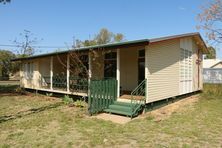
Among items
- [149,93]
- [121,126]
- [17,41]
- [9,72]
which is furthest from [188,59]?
[9,72]

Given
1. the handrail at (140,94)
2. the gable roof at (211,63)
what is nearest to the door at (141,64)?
the handrail at (140,94)

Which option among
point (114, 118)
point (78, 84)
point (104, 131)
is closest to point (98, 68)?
point (78, 84)

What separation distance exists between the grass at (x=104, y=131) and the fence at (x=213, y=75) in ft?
72.9

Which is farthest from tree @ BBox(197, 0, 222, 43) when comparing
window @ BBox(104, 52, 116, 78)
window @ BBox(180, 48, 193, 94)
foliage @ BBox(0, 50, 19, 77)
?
foliage @ BBox(0, 50, 19, 77)

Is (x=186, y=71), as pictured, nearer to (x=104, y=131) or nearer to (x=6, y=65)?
(x=104, y=131)

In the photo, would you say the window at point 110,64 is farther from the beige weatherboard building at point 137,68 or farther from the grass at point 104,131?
the grass at point 104,131

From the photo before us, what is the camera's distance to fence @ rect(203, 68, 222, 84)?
27828mm

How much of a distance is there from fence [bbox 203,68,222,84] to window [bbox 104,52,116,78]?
21.2 metres

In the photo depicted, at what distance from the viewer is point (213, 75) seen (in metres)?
28.3

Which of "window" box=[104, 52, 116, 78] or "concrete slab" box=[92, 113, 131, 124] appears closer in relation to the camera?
"concrete slab" box=[92, 113, 131, 124]

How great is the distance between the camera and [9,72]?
48312 millimetres

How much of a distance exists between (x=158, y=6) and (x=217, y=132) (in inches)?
471

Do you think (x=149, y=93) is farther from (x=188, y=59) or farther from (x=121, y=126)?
(x=188, y=59)

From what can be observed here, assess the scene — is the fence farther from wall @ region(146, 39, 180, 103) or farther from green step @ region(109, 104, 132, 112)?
green step @ region(109, 104, 132, 112)
